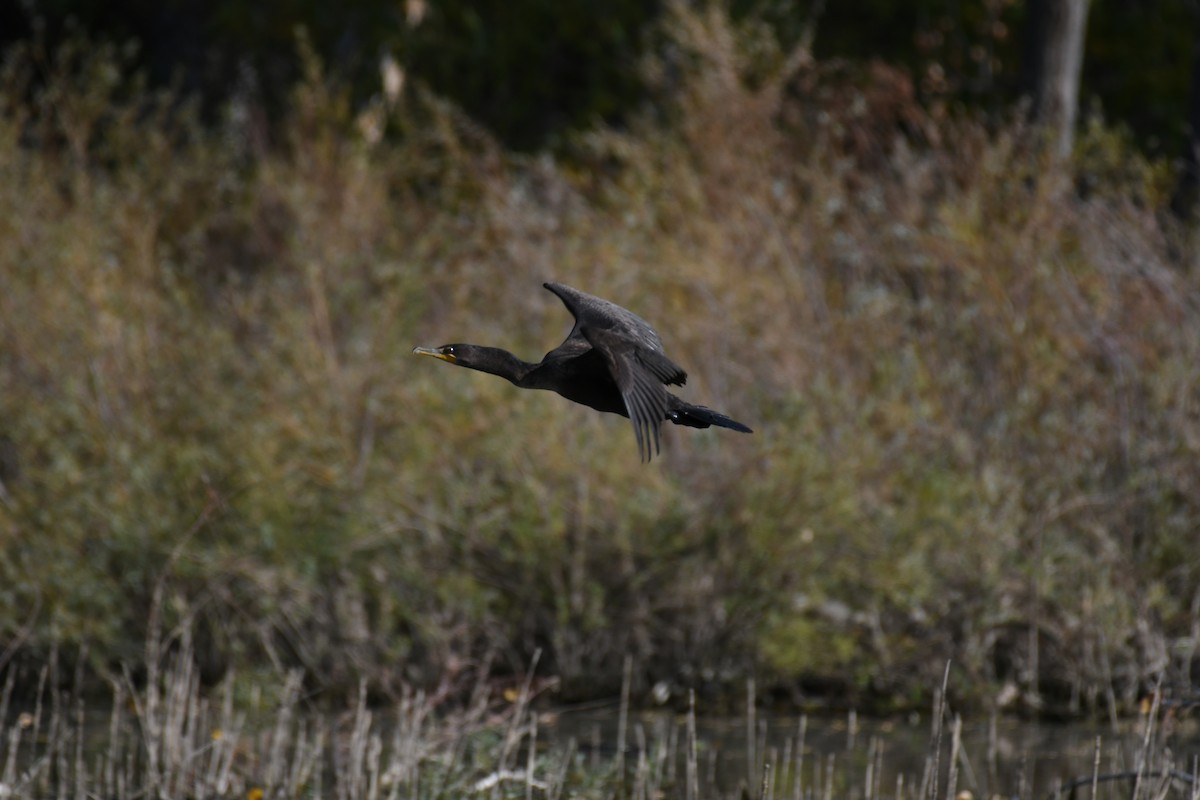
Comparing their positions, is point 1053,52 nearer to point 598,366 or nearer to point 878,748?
point 878,748

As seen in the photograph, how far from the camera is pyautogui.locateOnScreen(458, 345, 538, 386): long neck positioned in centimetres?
414

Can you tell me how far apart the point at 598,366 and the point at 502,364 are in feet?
0.72

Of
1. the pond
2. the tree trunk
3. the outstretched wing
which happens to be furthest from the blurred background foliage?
the outstretched wing

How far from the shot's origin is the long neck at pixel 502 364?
414 centimetres

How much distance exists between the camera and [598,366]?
4141 mm

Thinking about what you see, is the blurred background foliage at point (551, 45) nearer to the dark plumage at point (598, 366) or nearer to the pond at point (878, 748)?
the pond at point (878, 748)

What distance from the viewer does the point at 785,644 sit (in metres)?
6.91

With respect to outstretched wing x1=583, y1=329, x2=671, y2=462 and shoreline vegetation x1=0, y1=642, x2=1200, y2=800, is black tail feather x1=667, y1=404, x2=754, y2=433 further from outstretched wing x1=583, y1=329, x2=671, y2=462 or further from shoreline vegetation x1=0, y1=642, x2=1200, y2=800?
shoreline vegetation x1=0, y1=642, x2=1200, y2=800

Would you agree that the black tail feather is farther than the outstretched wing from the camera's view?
Yes

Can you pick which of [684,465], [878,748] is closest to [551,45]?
[684,465]

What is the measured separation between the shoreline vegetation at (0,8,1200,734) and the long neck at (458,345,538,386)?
2034 millimetres

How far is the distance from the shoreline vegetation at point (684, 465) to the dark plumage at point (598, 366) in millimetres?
2092

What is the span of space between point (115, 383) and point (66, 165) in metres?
2.58

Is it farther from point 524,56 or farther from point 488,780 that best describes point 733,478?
point 524,56
